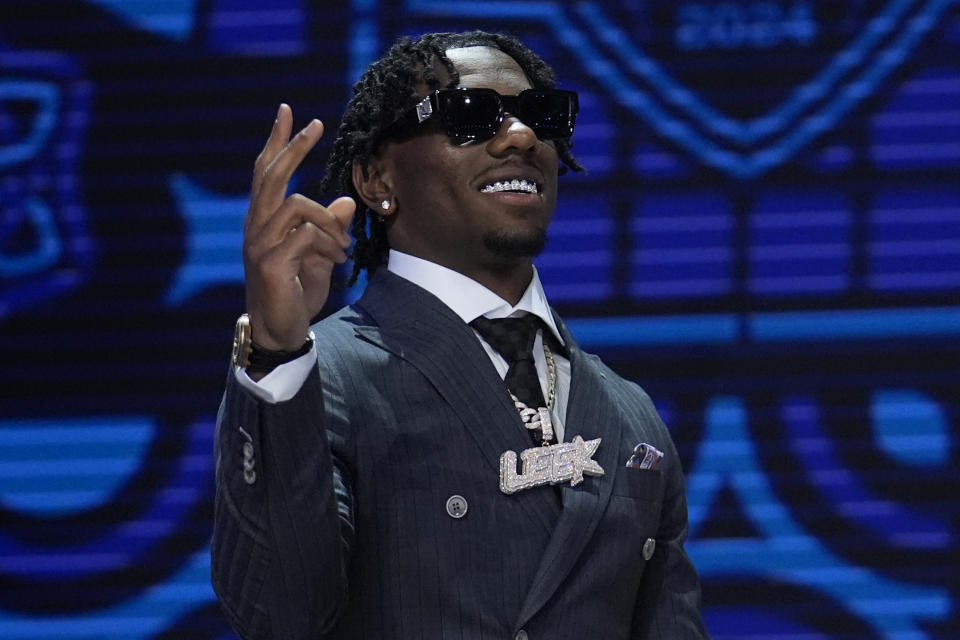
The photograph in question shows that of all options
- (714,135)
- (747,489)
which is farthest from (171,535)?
(714,135)

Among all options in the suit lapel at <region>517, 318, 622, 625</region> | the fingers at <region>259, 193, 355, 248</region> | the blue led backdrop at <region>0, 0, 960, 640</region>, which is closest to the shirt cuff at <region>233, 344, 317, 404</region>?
the fingers at <region>259, 193, 355, 248</region>

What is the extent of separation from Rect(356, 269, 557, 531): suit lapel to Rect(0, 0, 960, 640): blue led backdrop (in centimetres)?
201

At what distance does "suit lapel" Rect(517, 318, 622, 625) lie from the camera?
2.21 meters

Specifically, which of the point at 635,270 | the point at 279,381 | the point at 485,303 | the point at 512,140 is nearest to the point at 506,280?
the point at 485,303

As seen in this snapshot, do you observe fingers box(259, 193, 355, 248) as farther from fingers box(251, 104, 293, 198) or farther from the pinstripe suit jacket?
the pinstripe suit jacket

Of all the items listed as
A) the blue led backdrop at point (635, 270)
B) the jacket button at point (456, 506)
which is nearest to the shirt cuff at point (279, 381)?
the jacket button at point (456, 506)

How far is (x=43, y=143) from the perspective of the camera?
4547mm

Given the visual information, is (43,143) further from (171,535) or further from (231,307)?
(171,535)

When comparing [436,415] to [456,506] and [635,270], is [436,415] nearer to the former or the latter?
[456,506]

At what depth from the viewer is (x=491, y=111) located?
2527mm

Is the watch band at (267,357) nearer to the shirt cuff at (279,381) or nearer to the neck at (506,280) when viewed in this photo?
the shirt cuff at (279,381)

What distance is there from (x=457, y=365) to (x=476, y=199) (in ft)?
1.15

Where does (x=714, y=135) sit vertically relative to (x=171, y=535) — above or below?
above

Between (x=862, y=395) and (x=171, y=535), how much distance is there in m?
2.28
